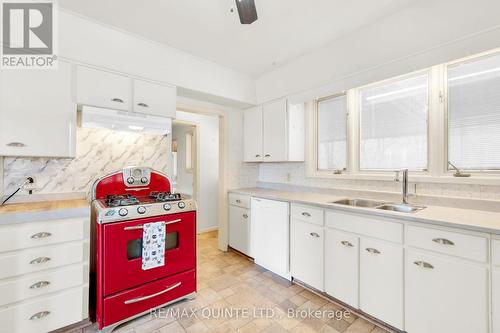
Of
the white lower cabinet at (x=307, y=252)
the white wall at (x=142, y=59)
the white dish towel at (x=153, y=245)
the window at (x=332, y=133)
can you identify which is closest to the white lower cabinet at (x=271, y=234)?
the white lower cabinet at (x=307, y=252)

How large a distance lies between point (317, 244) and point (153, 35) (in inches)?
104

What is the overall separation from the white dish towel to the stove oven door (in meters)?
0.04

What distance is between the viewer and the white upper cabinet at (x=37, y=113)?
1.64 m

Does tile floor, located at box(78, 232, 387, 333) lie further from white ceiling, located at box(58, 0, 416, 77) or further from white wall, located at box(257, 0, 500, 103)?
white ceiling, located at box(58, 0, 416, 77)

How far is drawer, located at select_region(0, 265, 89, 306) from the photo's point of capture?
1472 millimetres

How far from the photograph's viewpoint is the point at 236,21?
2.01 meters

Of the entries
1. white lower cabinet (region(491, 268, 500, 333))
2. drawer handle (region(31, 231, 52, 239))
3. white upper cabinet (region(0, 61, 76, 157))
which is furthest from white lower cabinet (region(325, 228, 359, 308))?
white upper cabinet (region(0, 61, 76, 157))

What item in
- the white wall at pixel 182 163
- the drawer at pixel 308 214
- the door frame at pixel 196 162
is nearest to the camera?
the drawer at pixel 308 214

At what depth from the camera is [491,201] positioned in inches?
65.9

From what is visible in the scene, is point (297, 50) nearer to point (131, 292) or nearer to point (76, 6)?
point (76, 6)

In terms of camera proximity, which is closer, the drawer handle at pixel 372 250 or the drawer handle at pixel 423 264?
the drawer handle at pixel 423 264

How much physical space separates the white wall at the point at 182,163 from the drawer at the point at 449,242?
3.63 meters

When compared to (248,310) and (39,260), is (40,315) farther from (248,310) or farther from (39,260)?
(248,310)

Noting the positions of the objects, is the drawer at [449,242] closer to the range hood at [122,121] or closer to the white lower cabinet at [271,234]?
the white lower cabinet at [271,234]
